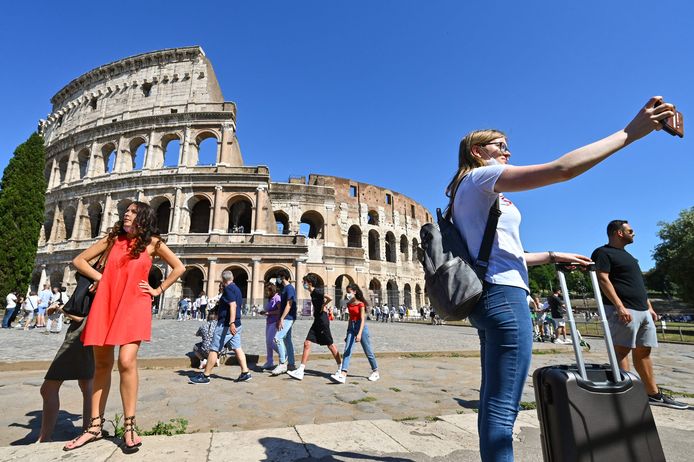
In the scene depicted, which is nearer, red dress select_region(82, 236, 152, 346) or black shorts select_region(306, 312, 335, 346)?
red dress select_region(82, 236, 152, 346)

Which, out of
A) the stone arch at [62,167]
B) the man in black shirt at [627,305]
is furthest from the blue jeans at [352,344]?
the stone arch at [62,167]

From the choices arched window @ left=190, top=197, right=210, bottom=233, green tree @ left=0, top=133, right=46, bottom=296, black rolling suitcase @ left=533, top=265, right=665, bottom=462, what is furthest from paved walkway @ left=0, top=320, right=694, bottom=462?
arched window @ left=190, top=197, right=210, bottom=233

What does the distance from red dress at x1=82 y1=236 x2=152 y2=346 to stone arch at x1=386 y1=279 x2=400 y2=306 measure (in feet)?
90.1

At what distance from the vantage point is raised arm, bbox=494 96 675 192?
1.33 meters

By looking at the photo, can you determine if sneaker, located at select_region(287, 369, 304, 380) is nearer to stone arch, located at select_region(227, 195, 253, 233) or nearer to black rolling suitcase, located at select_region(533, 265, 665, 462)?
black rolling suitcase, located at select_region(533, 265, 665, 462)

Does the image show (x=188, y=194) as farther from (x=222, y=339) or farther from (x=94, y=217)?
(x=222, y=339)

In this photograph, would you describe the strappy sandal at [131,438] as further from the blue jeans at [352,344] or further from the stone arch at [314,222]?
the stone arch at [314,222]

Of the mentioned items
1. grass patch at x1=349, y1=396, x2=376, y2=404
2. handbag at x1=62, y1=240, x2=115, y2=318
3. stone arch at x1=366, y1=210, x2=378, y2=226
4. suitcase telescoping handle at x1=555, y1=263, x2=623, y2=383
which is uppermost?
stone arch at x1=366, y1=210, x2=378, y2=226

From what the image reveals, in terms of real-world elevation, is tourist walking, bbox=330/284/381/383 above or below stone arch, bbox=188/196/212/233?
below

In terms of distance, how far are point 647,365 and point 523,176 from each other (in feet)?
Result: 11.5

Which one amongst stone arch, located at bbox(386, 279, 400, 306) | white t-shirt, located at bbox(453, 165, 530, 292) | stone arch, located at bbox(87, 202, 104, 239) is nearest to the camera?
white t-shirt, located at bbox(453, 165, 530, 292)

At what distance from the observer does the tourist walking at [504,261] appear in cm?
136

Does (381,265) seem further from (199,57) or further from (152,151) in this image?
(199,57)

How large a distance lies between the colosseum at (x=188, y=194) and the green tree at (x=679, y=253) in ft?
61.2
